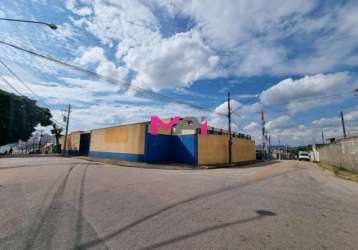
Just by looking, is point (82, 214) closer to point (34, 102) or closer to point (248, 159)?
point (248, 159)

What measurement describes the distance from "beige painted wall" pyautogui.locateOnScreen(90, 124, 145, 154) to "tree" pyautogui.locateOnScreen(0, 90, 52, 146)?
1603 centimetres

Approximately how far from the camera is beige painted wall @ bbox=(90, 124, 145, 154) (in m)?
21.7

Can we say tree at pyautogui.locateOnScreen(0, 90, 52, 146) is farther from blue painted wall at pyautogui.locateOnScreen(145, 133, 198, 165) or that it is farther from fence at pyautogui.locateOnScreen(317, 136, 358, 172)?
fence at pyautogui.locateOnScreen(317, 136, 358, 172)

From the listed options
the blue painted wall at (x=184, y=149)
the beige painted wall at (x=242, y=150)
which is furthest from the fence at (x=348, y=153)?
the blue painted wall at (x=184, y=149)

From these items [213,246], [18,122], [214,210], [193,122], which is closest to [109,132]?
[193,122]

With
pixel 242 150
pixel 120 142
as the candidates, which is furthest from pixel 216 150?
pixel 120 142

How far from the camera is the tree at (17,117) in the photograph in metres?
33.2

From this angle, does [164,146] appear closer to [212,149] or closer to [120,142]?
[212,149]

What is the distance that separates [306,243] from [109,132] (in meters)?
26.3

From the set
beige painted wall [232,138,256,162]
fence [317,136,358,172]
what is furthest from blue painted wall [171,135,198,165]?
fence [317,136,358,172]

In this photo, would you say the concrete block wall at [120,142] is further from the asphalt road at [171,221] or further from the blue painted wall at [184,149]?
the asphalt road at [171,221]

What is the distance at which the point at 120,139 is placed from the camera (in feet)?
80.3

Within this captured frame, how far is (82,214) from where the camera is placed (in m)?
4.78

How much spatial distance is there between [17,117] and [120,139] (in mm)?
24270
